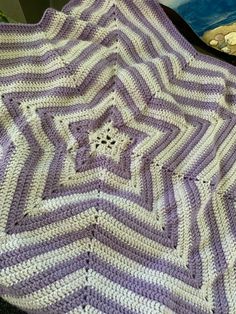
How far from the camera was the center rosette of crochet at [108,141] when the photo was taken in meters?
0.90

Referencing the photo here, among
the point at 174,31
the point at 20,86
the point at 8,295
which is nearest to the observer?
the point at 8,295

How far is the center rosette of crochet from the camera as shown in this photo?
90 cm

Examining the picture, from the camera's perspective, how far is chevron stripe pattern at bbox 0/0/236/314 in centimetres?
75

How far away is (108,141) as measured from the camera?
91cm

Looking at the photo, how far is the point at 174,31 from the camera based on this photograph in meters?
1.05

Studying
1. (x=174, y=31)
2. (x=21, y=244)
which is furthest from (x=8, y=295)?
(x=174, y=31)

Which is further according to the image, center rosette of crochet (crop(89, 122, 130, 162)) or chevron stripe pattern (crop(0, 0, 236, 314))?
center rosette of crochet (crop(89, 122, 130, 162))

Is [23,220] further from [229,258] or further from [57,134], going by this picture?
[229,258]

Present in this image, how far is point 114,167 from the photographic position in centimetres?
88

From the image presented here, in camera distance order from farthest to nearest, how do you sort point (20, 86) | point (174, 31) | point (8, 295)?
1. point (174, 31)
2. point (20, 86)
3. point (8, 295)

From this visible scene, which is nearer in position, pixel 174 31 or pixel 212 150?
pixel 212 150

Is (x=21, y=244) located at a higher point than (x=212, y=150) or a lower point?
lower

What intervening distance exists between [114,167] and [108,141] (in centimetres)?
6

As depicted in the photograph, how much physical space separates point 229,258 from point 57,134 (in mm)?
371
